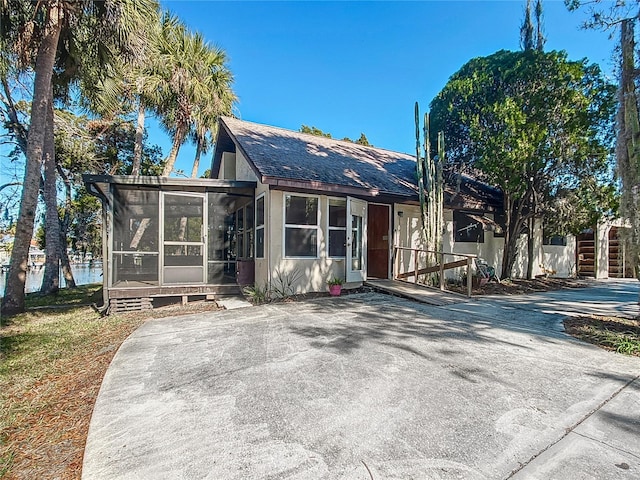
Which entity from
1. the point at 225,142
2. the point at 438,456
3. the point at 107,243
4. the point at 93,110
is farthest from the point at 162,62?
the point at 438,456

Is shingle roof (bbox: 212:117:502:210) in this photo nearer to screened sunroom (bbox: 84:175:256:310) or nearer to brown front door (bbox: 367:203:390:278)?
brown front door (bbox: 367:203:390:278)

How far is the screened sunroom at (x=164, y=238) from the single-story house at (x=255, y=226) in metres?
0.02

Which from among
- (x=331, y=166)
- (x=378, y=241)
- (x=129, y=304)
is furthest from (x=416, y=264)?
(x=129, y=304)

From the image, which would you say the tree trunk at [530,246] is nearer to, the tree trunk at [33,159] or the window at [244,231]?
the window at [244,231]

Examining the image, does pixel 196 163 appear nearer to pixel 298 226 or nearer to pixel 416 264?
pixel 298 226

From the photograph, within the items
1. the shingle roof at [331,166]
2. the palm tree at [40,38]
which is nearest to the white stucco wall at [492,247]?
the shingle roof at [331,166]

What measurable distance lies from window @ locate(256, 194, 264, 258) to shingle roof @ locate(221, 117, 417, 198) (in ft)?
3.47

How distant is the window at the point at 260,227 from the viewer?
8.02 m

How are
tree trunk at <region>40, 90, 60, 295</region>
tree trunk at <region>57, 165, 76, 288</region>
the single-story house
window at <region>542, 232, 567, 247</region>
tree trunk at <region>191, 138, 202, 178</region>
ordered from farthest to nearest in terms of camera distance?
tree trunk at <region>191, 138, 202, 178</region>, tree trunk at <region>57, 165, 76, 288</region>, window at <region>542, 232, 567, 247</region>, tree trunk at <region>40, 90, 60, 295</region>, the single-story house

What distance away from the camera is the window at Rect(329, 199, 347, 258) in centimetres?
820

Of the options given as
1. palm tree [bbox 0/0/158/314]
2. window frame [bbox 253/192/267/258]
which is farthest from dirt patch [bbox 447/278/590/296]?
palm tree [bbox 0/0/158/314]

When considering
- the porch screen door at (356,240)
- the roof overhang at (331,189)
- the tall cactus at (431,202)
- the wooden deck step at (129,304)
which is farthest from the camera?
the tall cactus at (431,202)

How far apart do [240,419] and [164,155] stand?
758 inches

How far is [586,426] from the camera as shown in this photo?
238 cm
